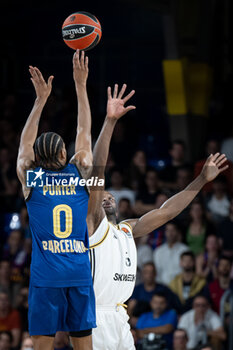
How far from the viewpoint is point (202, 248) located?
1184cm

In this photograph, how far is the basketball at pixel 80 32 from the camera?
7266 mm

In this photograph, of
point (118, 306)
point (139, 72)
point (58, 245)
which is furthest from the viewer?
point (139, 72)

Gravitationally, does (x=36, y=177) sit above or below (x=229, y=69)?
below

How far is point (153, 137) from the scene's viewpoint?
50.7ft

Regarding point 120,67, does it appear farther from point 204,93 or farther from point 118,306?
point 118,306

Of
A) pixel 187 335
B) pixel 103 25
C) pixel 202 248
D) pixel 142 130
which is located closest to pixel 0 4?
pixel 103 25

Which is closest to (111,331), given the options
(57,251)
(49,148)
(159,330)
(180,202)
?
(57,251)

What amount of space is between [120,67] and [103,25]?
1392mm

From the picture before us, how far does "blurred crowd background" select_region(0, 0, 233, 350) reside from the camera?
10977 mm

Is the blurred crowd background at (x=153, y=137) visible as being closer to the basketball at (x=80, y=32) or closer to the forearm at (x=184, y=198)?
the forearm at (x=184, y=198)

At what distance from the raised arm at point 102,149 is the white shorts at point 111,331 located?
746 millimetres

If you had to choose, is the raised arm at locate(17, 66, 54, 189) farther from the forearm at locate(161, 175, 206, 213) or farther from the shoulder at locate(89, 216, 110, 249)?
the forearm at locate(161, 175, 206, 213)

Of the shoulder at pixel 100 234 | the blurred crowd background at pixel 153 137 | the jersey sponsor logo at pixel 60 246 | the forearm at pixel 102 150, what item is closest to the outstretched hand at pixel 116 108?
the forearm at pixel 102 150

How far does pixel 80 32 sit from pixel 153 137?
27.2ft
